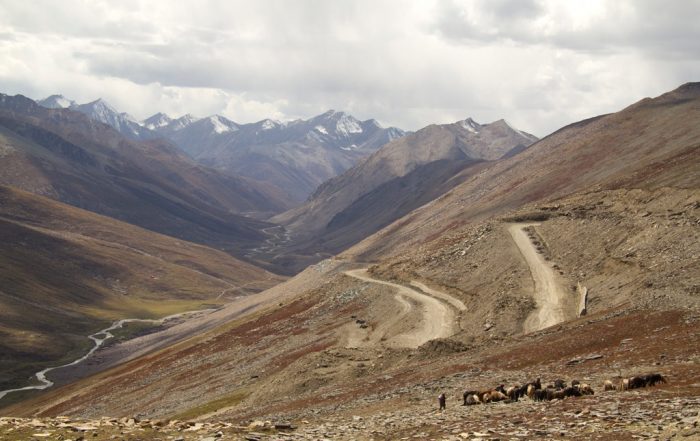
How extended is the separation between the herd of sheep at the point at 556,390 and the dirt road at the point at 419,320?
43457 mm

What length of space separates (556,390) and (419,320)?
60046 millimetres

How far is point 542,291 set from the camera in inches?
3688

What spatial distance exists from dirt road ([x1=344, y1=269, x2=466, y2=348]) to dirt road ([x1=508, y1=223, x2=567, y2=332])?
37.1 feet

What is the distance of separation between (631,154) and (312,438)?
18121 centimetres

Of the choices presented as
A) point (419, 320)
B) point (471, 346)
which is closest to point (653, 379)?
point (471, 346)

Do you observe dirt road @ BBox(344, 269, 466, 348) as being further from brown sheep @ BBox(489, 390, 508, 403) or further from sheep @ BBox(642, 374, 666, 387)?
sheep @ BBox(642, 374, 666, 387)

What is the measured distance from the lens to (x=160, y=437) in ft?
102

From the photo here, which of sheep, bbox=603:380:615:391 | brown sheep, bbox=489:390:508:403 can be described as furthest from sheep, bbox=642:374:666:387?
brown sheep, bbox=489:390:508:403

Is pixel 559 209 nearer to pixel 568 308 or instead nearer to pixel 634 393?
pixel 568 308

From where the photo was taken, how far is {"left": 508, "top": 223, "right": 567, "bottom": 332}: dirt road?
8206 cm

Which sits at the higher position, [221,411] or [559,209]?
[559,209]

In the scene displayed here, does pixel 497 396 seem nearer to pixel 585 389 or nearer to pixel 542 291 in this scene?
pixel 585 389

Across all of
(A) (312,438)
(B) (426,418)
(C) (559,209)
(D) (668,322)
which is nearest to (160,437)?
(A) (312,438)

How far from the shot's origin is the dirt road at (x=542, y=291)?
82062mm
